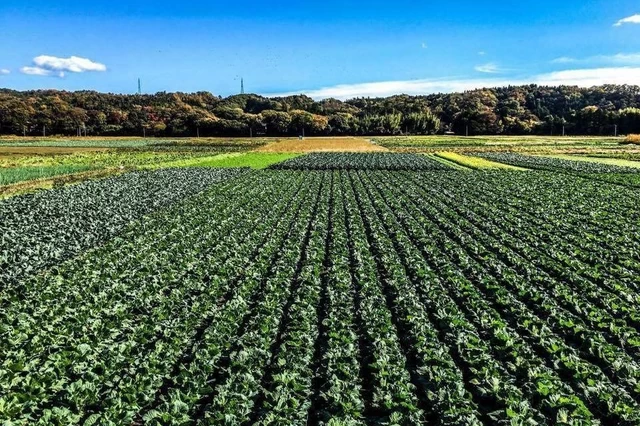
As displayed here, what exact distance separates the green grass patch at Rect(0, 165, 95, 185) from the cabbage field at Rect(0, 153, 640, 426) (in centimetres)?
1335

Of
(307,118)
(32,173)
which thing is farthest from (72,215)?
(307,118)

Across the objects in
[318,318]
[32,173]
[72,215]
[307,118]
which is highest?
[307,118]

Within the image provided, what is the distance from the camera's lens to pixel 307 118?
126m

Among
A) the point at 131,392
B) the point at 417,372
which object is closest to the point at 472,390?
the point at 417,372

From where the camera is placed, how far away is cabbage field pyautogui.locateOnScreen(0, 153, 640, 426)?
283 inches

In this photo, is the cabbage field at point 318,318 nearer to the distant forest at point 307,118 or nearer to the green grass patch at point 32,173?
the green grass patch at point 32,173

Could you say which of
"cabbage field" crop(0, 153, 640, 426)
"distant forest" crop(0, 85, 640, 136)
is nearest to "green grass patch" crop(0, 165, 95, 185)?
"cabbage field" crop(0, 153, 640, 426)

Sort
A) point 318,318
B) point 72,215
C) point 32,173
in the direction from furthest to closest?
1. point 32,173
2. point 72,215
3. point 318,318

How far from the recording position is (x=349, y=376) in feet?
25.9

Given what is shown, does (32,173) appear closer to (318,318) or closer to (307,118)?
(318,318)

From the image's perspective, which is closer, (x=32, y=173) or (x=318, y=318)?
(x=318, y=318)

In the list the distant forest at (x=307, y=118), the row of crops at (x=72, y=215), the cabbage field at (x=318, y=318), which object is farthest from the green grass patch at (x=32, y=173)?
the distant forest at (x=307, y=118)

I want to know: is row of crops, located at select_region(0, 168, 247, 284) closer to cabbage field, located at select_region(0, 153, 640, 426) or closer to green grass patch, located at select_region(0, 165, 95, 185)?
cabbage field, located at select_region(0, 153, 640, 426)

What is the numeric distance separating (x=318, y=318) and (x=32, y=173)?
1344 inches
